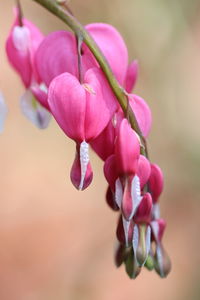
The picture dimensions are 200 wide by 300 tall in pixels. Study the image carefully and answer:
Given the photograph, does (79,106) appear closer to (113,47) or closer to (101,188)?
(113,47)

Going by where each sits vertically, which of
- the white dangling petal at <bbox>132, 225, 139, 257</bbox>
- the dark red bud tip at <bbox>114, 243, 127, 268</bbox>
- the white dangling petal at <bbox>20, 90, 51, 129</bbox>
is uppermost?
the white dangling petal at <bbox>20, 90, 51, 129</bbox>

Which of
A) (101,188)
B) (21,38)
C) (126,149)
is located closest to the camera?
(126,149)

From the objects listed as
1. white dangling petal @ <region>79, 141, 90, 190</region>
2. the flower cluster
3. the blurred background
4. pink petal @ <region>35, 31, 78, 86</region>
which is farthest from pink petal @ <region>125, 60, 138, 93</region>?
the blurred background

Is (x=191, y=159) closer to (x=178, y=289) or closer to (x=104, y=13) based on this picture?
(x=178, y=289)

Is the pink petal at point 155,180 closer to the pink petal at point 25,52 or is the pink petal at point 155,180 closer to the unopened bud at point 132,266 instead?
the unopened bud at point 132,266

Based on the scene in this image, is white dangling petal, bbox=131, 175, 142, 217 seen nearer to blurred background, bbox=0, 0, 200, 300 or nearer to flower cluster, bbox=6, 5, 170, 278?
flower cluster, bbox=6, 5, 170, 278

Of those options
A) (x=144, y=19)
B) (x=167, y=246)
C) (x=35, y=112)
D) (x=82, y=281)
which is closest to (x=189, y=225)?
(x=167, y=246)

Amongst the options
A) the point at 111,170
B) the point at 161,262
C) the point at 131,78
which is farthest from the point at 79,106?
the point at 161,262
